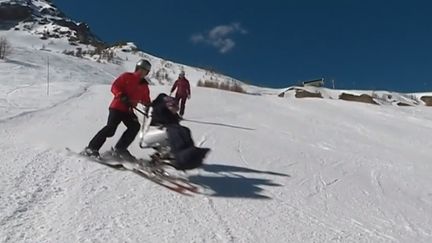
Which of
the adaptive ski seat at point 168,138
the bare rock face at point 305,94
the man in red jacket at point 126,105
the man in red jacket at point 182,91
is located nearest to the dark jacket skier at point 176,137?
the adaptive ski seat at point 168,138

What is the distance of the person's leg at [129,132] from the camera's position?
6.57 meters

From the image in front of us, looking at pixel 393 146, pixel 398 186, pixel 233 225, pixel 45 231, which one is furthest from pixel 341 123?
pixel 45 231

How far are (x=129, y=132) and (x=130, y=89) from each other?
0.56 m

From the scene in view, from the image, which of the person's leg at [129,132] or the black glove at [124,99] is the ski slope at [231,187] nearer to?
the person's leg at [129,132]

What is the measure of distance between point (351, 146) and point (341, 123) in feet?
11.1

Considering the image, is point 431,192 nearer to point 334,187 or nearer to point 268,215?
point 334,187

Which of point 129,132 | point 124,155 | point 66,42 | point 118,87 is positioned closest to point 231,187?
point 124,155

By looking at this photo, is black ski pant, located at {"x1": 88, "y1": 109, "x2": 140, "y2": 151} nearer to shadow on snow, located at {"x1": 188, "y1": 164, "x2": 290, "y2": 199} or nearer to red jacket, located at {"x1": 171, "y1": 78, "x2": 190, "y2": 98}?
shadow on snow, located at {"x1": 188, "y1": 164, "x2": 290, "y2": 199}

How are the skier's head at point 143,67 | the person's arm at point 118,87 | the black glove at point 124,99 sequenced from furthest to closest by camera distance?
the skier's head at point 143,67
the person's arm at point 118,87
the black glove at point 124,99

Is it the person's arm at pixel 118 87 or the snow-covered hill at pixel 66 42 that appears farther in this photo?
the snow-covered hill at pixel 66 42

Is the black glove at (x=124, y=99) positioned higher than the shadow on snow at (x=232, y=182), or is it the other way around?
the black glove at (x=124, y=99)

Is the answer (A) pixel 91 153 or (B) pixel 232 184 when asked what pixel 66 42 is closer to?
(A) pixel 91 153

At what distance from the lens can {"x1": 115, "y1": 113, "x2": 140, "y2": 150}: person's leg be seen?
657 centimetres

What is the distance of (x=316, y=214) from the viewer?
15.7ft
